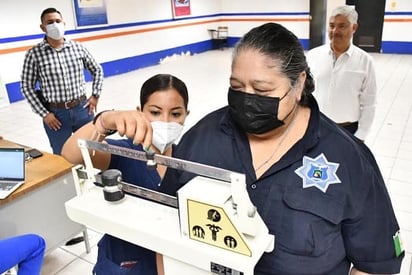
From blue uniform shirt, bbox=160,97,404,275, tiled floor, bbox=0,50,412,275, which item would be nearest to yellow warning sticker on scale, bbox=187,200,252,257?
blue uniform shirt, bbox=160,97,404,275

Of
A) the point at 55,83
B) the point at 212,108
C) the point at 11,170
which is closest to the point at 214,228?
the point at 11,170

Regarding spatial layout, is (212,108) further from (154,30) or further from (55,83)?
(154,30)

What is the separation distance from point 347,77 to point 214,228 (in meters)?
2.13

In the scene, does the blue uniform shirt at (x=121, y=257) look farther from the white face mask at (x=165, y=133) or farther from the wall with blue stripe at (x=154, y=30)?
the wall with blue stripe at (x=154, y=30)

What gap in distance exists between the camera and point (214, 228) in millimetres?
Result: 677

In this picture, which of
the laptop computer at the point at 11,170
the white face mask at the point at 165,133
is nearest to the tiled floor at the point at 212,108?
the laptop computer at the point at 11,170

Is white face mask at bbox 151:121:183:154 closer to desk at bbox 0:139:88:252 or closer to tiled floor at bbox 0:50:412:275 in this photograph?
desk at bbox 0:139:88:252

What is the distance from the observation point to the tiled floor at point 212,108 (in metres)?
2.57

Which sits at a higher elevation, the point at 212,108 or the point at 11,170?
the point at 11,170

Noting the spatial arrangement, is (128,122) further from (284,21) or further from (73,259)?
(284,21)

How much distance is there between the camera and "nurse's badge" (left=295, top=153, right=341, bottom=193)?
0.96m

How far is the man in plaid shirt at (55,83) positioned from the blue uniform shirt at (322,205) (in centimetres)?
226

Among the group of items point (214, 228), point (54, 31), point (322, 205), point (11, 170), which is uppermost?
point (54, 31)

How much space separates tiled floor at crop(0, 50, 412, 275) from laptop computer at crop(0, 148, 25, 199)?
29.5 inches
